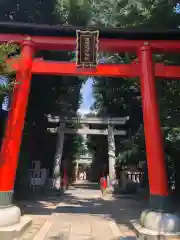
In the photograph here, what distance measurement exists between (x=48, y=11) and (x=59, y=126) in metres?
10.7

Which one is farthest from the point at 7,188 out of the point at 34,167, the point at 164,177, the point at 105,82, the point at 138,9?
the point at 105,82

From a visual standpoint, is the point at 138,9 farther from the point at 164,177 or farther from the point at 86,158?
the point at 86,158

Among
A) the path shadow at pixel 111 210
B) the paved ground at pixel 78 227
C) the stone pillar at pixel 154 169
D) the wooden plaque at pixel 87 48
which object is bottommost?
the paved ground at pixel 78 227

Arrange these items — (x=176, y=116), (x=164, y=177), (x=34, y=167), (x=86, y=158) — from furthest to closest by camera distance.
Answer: (x=86, y=158) → (x=34, y=167) → (x=176, y=116) → (x=164, y=177)

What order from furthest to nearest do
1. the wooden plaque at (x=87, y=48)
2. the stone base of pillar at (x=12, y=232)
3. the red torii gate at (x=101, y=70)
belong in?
the wooden plaque at (x=87, y=48) → the red torii gate at (x=101, y=70) → the stone base of pillar at (x=12, y=232)

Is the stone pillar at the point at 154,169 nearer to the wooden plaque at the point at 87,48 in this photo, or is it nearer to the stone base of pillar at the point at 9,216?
the wooden plaque at the point at 87,48

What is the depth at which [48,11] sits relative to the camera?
12.4 metres

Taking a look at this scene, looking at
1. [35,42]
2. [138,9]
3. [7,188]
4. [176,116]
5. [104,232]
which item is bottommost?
[104,232]

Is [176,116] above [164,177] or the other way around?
above

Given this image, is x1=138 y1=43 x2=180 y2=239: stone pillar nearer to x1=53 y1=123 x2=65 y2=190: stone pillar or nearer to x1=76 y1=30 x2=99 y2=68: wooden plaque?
x1=76 y1=30 x2=99 y2=68: wooden plaque

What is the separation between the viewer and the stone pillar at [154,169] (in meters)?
6.52

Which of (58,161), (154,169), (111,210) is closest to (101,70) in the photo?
(154,169)

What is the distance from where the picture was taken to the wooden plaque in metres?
7.82

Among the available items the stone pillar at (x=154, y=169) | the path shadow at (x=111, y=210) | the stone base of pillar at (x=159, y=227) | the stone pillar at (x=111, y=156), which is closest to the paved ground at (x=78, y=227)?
the path shadow at (x=111, y=210)
